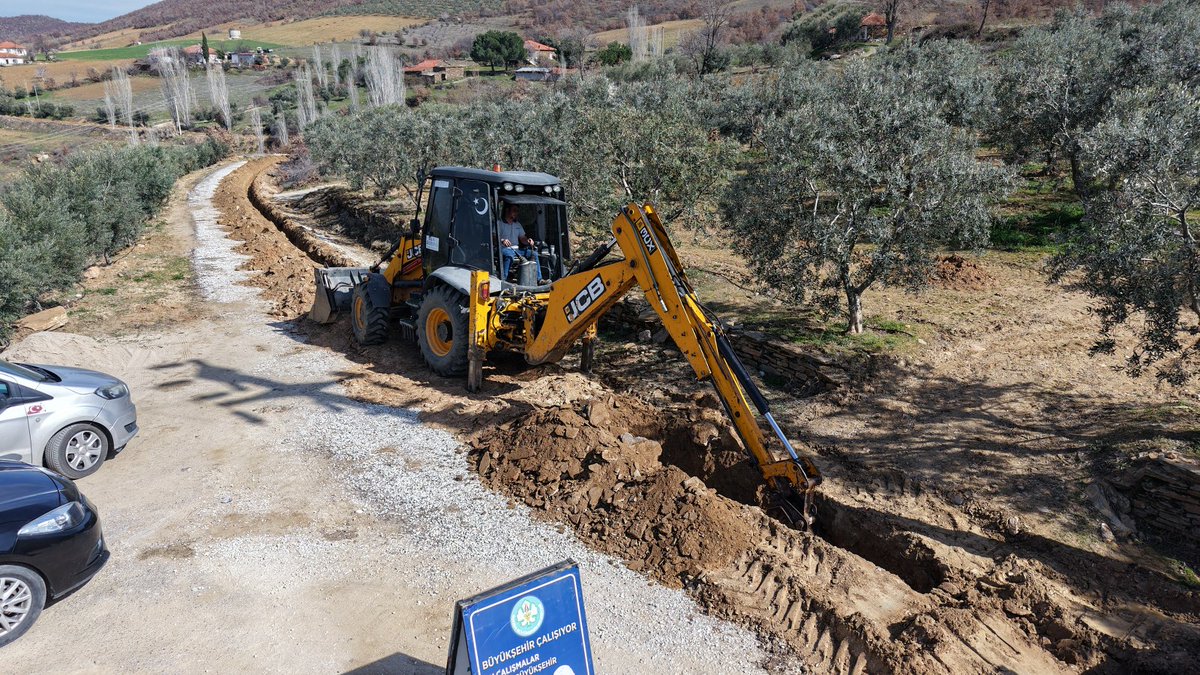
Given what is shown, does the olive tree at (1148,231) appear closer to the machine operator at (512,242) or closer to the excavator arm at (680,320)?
the excavator arm at (680,320)

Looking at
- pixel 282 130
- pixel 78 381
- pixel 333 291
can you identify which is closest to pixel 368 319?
pixel 333 291

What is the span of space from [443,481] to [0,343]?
10192 millimetres

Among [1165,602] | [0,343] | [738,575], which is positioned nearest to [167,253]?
[0,343]

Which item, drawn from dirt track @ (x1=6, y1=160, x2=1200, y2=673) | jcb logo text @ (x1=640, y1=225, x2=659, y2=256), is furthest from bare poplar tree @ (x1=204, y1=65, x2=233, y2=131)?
jcb logo text @ (x1=640, y1=225, x2=659, y2=256)

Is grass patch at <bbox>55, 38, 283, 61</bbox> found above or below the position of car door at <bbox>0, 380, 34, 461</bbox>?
above

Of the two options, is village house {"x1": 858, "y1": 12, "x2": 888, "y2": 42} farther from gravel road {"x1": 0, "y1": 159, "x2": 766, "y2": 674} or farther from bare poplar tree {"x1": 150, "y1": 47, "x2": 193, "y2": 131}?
bare poplar tree {"x1": 150, "y1": 47, "x2": 193, "y2": 131}

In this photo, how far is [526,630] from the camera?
4.21 metres

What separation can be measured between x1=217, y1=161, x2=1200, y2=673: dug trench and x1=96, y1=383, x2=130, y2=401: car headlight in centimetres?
279

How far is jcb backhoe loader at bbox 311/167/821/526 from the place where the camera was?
6859 millimetres

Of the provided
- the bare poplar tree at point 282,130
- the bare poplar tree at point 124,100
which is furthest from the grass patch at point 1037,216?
the bare poplar tree at point 124,100

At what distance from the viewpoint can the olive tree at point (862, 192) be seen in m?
10.2

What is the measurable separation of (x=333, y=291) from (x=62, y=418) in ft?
18.2

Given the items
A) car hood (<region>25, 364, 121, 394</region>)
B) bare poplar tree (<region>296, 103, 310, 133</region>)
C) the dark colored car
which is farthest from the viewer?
bare poplar tree (<region>296, 103, 310, 133</region>)

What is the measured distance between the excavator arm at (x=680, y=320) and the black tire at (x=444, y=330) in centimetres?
177
